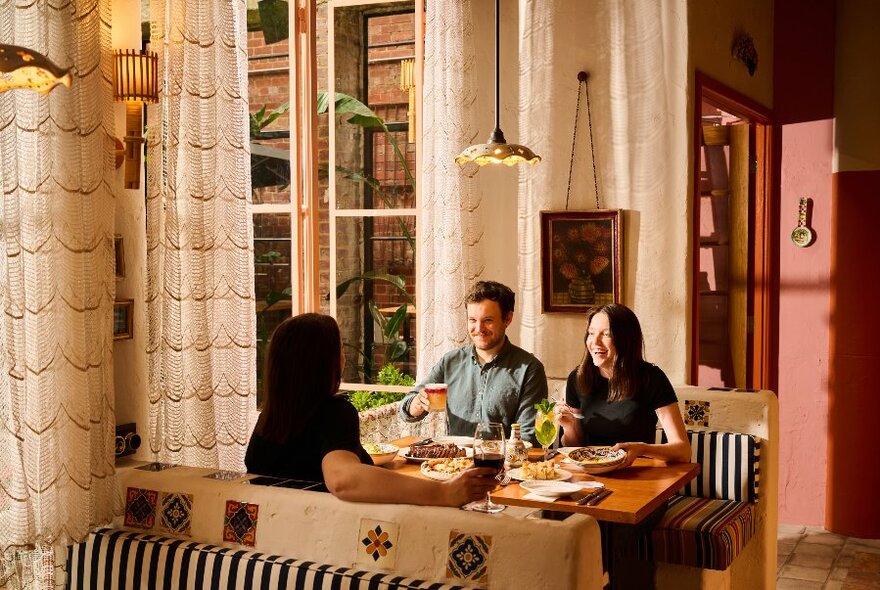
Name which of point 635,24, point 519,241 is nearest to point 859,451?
point 519,241

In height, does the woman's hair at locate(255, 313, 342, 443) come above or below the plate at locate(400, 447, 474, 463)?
above

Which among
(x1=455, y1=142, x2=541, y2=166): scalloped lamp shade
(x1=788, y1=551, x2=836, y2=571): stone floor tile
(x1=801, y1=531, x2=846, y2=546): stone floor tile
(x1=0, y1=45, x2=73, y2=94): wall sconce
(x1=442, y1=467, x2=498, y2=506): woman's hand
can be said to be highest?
(x1=455, y1=142, x2=541, y2=166): scalloped lamp shade

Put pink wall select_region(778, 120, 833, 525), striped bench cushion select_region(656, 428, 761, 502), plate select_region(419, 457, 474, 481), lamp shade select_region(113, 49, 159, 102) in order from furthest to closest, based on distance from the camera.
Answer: pink wall select_region(778, 120, 833, 525) → striped bench cushion select_region(656, 428, 761, 502) → plate select_region(419, 457, 474, 481) → lamp shade select_region(113, 49, 159, 102)

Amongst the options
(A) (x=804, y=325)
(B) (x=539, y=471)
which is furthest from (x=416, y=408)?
(A) (x=804, y=325)

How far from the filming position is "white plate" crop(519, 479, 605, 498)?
3.02m

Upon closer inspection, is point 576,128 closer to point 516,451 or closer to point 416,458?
point 516,451

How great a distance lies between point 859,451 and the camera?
225 inches

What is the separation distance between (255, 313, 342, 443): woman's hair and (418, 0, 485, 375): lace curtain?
2386 millimetres

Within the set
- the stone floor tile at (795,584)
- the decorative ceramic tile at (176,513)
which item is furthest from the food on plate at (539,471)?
the stone floor tile at (795,584)

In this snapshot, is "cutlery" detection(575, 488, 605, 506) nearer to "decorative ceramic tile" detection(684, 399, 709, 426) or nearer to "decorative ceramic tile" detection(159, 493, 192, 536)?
"decorative ceramic tile" detection(159, 493, 192, 536)

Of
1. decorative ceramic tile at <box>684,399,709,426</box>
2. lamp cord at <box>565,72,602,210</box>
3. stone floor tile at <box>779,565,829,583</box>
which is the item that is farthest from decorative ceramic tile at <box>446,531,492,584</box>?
stone floor tile at <box>779,565,829,583</box>

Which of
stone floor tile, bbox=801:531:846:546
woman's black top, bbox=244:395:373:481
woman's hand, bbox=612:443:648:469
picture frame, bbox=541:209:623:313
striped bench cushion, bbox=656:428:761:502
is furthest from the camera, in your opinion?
stone floor tile, bbox=801:531:846:546

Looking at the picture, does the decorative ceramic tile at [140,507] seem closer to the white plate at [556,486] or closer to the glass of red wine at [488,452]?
the glass of red wine at [488,452]

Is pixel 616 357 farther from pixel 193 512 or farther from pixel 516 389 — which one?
pixel 193 512
